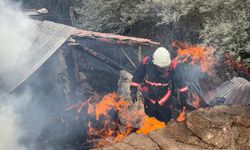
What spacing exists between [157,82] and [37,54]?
4.01 m

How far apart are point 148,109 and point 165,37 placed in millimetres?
6891

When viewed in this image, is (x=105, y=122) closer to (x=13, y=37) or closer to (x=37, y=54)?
(x=37, y=54)

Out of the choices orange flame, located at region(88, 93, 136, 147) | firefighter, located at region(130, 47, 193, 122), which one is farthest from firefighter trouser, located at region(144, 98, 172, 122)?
orange flame, located at region(88, 93, 136, 147)

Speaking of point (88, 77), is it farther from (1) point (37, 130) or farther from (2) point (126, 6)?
(2) point (126, 6)

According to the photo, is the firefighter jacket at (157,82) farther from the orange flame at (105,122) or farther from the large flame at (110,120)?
the orange flame at (105,122)

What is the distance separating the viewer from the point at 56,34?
1025 cm

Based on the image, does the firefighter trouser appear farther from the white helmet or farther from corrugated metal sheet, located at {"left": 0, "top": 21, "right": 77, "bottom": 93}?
corrugated metal sheet, located at {"left": 0, "top": 21, "right": 77, "bottom": 93}

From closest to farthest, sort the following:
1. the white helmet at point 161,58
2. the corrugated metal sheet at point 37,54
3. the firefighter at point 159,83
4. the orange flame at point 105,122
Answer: the white helmet at point 161,58 < the firefighter at point 159,83 < the corrugated metal sheet at point 37,54 < the orange flame at point 105,122

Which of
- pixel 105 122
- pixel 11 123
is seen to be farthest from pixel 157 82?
pixel 11 123

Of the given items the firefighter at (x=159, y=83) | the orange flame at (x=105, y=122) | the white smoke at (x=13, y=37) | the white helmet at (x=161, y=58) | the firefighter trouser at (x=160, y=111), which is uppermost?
the white smoke at (x=13, y=37)

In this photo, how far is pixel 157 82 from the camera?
7.45 m

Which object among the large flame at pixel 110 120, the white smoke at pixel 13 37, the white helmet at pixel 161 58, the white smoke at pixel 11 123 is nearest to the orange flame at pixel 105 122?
the large flame at pixel 110 120

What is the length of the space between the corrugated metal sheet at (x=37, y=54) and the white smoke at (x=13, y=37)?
239 millimetres

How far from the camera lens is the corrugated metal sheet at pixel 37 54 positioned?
8961 millimetres
